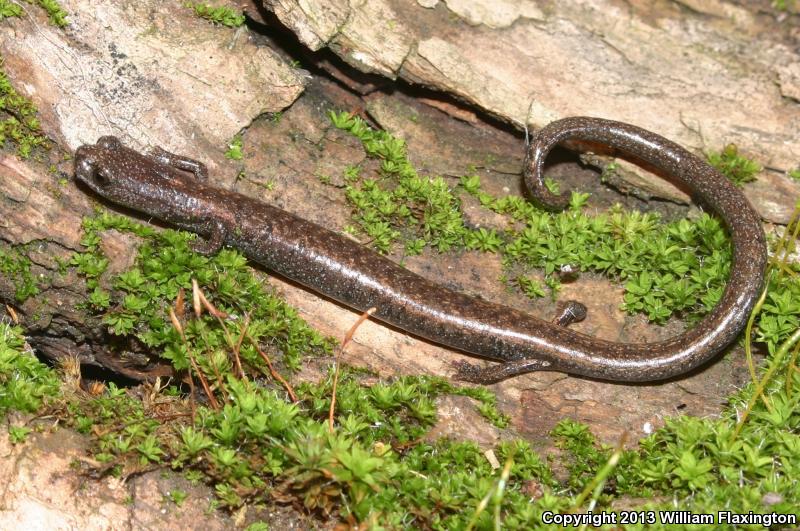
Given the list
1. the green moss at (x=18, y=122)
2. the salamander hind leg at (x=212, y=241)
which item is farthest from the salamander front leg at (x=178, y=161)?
the green moss at (x=18, y=122)

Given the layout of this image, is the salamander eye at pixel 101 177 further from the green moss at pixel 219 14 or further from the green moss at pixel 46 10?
the green moss at pixel 219 14

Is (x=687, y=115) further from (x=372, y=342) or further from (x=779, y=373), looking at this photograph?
(x=372, y=342)

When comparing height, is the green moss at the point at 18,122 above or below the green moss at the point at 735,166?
below

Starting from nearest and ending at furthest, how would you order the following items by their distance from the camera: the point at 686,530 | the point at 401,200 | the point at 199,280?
the point at 686,530 → the point at 199,280 → the point at 401,200

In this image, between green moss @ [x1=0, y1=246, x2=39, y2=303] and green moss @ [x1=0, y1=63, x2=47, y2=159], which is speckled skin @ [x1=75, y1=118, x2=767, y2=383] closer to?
green moss @ [x1=0, y1=63, x2=47, y2=159]

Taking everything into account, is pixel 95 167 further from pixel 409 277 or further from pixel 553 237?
pixel 553 237

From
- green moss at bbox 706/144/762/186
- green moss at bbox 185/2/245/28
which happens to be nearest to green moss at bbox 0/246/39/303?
green moss at bbox 185/2/245/28

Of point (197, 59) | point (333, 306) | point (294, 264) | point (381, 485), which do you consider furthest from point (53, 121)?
point (381, 485)

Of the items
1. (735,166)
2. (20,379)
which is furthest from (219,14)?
(735,166)

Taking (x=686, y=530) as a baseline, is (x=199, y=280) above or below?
below
